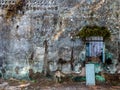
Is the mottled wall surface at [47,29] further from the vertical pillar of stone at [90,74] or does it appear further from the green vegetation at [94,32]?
the vertical pillar of stone at [90,74]

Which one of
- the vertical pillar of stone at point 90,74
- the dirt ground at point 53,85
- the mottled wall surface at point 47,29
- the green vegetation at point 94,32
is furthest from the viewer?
the mottled wall surface at point 47,29

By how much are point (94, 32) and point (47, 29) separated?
4.06ft

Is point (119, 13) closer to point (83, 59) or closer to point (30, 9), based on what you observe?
point (83, 59)

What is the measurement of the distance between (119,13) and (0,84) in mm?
3565

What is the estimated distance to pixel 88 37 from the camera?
325 inches

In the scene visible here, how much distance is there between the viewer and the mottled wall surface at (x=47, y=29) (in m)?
8.30

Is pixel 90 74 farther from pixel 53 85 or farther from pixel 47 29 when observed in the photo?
pixel 47 29

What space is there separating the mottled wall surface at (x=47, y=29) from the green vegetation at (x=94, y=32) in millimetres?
119

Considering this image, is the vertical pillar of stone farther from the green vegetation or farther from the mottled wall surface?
the green vegetation

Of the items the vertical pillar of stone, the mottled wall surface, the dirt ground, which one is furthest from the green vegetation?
the dirt ground

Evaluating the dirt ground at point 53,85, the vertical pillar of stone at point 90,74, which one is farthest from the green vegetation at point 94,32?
the dirt ground at point 53,85

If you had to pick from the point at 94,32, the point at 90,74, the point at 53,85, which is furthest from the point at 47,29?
the point at 90,74

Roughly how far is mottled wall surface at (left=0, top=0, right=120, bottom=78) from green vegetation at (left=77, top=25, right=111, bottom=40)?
119 millimetres

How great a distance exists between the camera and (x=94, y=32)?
26.9ft
